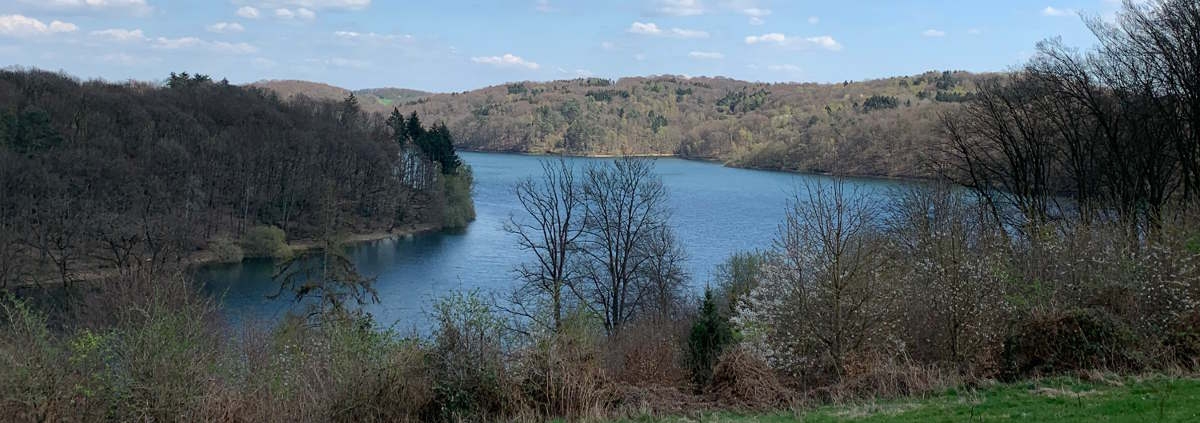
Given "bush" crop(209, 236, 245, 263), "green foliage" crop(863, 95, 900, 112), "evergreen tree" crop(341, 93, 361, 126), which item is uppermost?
"green foliage" crop(863, 95, 900, 112)

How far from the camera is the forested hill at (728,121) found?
3455 inches

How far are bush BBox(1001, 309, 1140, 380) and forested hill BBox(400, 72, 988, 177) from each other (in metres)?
55.1

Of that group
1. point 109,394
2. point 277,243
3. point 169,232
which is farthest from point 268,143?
point 109,394

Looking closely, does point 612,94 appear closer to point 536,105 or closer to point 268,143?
point 536,105

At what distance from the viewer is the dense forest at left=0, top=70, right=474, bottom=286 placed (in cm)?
3878

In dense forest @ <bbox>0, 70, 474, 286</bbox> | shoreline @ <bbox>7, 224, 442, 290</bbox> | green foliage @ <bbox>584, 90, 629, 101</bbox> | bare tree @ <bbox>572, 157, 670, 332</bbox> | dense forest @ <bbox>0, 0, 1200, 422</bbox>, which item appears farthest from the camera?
green foliage @ <bbox>584, 90, 629, 101</bbox>

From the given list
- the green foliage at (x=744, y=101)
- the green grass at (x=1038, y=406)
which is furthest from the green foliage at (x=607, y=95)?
the green grass at (x=1038, y=406)

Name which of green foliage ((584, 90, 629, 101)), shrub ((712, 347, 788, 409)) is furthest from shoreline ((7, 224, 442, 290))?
green foliage ((584, 90, 629, 101))

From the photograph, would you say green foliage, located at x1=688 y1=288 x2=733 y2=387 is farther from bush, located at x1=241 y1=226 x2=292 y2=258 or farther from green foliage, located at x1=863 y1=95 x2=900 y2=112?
green foliage, located at x1=863 y1=95 x2=900 y2=112

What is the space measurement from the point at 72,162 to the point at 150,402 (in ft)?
142

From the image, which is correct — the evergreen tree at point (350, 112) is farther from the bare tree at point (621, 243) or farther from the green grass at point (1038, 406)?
the green grass at point (1038, 406)

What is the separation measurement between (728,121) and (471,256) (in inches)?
4398

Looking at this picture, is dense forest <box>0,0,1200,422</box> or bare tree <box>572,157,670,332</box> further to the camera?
bare tree <box>572,157,670,332</box>

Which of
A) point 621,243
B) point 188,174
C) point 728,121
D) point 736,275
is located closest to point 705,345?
point 621,243
